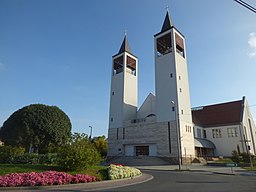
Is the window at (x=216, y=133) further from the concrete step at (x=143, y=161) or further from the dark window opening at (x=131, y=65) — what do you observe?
the dark window opening at (x=131, y=65)

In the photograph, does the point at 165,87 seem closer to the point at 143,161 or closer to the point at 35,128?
the point at 143,161

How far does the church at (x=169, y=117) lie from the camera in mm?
31797

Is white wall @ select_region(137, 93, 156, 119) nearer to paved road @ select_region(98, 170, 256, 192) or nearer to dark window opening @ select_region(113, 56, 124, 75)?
dark window opening @ select_region(113, 56, 124, 75)

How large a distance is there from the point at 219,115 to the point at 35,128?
35649 mm

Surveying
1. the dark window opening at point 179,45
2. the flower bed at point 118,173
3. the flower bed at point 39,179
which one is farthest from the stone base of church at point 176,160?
the flower bed at point 39,179

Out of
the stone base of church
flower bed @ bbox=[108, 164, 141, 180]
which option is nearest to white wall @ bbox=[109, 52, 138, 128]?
the stone base of church

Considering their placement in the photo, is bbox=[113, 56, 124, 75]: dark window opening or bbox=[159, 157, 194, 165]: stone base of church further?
bbox=[113, 56, 124, 75]: dark window opening

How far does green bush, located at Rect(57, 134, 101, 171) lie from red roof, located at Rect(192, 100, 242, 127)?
1256 inches

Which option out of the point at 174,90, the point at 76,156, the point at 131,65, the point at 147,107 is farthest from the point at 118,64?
the point at 76,156

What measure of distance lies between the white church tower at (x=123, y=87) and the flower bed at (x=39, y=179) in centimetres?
2906

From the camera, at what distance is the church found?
31.8 metres

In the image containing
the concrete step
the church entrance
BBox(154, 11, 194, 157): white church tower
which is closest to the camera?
the concrete step

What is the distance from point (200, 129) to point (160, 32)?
21284 millimetres

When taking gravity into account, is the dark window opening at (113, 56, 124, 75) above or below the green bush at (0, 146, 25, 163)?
above
